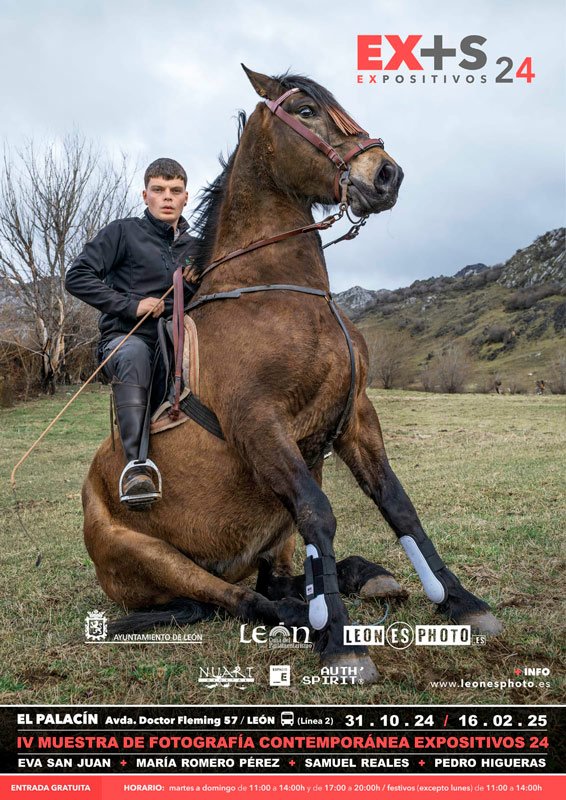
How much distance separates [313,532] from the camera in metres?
3.00

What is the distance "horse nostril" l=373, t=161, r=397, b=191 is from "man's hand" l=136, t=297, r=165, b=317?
1544 mm

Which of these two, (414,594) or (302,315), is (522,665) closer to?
(414,594)

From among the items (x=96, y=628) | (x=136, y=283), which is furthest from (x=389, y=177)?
(x=96, y=628)

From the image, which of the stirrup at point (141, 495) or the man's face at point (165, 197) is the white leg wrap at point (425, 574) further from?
the man's face at point (165, 197)

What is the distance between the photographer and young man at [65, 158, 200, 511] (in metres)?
3.64

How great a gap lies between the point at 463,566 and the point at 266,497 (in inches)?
78.7

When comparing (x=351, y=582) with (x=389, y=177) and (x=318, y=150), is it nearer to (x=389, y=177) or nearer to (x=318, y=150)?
(x=389, y=177)

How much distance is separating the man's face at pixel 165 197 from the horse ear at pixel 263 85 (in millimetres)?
910

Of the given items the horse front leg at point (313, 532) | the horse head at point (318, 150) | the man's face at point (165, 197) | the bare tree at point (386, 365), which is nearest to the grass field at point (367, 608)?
the horse front leg at point (313, 532)

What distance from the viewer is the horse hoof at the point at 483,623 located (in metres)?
3.22

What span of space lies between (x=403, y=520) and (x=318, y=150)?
7.09 ft

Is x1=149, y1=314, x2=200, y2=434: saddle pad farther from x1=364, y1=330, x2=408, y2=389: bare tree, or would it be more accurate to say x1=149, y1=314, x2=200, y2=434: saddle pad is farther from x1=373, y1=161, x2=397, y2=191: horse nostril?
x1=364, y1=330, x2=408, y2=389: bare tree

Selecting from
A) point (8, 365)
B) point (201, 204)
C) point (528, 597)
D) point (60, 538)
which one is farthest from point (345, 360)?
point (8, 365)

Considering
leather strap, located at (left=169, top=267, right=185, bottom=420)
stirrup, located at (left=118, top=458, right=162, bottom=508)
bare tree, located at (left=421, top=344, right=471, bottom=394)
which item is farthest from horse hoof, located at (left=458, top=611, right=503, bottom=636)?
bare tree, located at (left=421, top=344, right=471, bottom=394)
